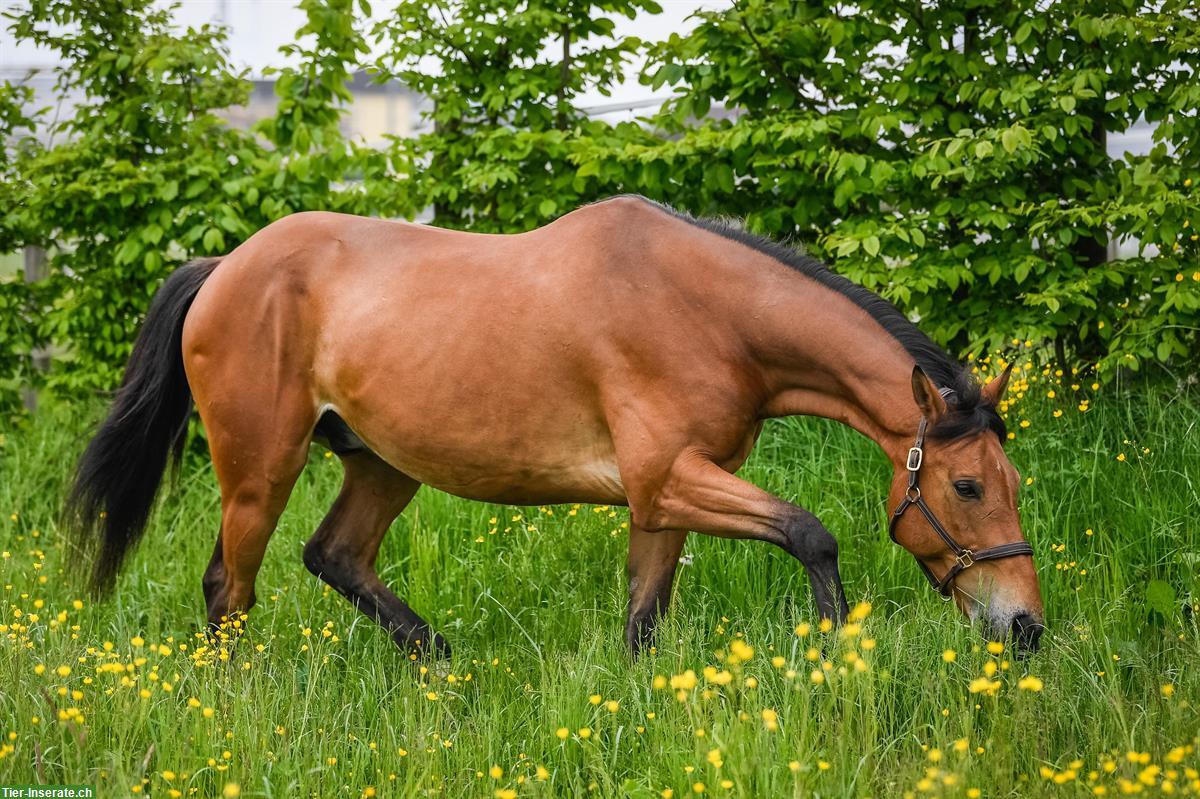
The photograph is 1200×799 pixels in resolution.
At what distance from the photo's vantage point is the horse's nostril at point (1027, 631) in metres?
3.71

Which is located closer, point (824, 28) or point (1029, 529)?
point (1029, 529)

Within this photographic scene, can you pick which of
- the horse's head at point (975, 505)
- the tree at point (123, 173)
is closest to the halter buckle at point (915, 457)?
the horse's head at point (975, 505)

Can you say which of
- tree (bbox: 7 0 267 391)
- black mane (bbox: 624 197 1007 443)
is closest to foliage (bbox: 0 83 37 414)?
tree (bbox: 7 0 267 391)

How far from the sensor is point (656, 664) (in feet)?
12.7

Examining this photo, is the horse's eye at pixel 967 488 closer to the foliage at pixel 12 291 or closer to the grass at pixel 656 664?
the grass at pixel 656 664

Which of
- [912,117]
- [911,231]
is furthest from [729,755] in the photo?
[912,117]

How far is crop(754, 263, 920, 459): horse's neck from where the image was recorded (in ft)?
12.8

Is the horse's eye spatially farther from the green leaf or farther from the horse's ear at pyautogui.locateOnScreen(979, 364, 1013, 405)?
the green leaf

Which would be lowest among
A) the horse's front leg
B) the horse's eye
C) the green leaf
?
the horse's front leg

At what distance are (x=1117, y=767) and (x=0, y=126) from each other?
24.5 ft

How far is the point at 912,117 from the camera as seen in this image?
19.6 feet

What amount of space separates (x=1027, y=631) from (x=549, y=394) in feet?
5.91

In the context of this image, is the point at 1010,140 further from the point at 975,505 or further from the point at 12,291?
the point at 12,291

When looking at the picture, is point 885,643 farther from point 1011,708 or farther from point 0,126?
point 0,126
